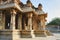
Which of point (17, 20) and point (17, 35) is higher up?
point (17, 20)

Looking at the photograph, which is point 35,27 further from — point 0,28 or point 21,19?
point 0,28

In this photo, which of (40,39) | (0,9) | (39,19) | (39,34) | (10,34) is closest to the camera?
(10,34)

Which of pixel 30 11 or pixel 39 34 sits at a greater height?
pixel 30 11

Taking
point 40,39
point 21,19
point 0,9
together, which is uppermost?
point 0,9

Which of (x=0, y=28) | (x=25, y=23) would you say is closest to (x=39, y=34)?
(x=25, y=23)

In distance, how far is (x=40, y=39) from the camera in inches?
440

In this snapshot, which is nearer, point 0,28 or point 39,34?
point 0,28

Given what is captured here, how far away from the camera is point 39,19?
14930mm

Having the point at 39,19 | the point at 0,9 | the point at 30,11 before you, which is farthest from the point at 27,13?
the point at 39,19

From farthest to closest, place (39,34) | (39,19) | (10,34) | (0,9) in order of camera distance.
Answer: (39,19) → (39,34) → (0,9) → (10,34)

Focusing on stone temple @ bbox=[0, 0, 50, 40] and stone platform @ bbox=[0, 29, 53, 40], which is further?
stone temple @ bbox=[0, 0, 50, 40]

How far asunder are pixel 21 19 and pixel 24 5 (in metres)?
1.38

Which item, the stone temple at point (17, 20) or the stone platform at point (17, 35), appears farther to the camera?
the stone temple at point (17, 20)

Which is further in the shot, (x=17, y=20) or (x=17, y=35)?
(x=17, y=20)
